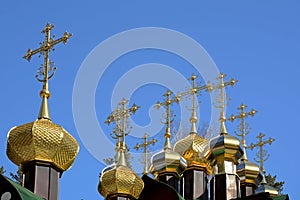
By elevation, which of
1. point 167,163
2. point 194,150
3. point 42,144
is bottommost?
point 42,144

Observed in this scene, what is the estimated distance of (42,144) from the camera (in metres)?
19.7

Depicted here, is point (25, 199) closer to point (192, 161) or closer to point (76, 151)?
point (76, 151)

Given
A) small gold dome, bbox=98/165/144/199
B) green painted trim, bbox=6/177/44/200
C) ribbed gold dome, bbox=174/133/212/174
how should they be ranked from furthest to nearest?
ribbed gold dome, bbox=174/133/212/174, small gold dome, bbox=98/165/144/199, green painted trim, bbox=6/177/44/200

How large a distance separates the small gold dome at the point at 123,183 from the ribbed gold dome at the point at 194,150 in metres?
2.84

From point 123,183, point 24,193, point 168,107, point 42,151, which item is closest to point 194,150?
point 168,107

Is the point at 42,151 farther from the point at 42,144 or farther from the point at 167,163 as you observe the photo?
the point at 167,163

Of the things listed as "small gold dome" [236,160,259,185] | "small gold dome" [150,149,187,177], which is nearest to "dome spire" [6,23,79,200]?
"small gold dome" [150,149,187,177]

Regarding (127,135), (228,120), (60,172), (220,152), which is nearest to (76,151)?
(60,172)

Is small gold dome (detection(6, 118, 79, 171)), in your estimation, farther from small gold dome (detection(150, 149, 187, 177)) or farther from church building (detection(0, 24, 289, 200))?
small gold dome (detection(150, 149, 187, 177))

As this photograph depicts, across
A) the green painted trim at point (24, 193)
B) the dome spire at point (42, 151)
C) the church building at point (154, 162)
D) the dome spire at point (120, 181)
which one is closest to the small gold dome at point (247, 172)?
the church building at point (154, 162)

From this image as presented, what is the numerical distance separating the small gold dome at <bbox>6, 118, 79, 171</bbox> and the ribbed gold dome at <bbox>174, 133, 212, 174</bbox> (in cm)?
445

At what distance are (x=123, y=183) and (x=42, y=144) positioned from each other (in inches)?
84.1

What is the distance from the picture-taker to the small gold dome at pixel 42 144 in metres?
19.7

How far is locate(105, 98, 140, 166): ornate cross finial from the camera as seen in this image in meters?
21.8
